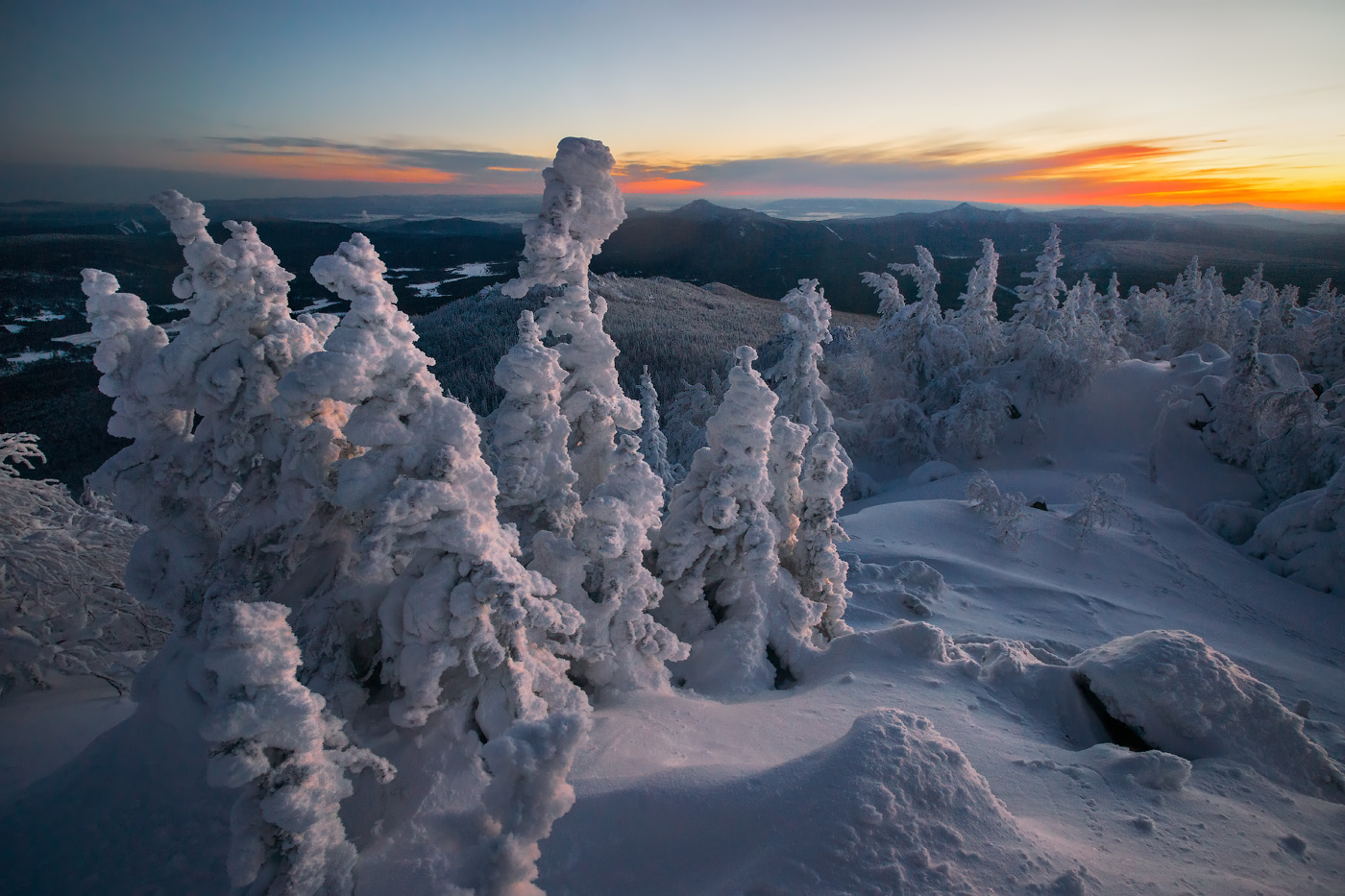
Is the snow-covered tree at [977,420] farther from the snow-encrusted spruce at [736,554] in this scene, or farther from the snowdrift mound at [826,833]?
the snowdrift mound at [826,833]

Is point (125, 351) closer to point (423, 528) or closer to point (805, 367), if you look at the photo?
point (423, 528)

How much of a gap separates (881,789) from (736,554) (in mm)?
4925

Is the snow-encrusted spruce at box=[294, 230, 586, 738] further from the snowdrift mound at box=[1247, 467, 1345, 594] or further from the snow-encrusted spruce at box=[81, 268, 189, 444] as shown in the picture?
the snowdrift mound at box=[1247, 467, 1345, 594]

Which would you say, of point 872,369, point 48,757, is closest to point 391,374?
point 48,757

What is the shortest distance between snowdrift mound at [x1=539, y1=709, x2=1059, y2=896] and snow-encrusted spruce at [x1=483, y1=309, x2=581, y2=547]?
414 centimetres

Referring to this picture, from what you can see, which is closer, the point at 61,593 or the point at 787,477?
the point at 61,593

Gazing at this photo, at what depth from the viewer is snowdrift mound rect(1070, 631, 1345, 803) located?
671 centimetres

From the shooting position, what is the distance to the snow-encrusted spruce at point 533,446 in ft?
26.0

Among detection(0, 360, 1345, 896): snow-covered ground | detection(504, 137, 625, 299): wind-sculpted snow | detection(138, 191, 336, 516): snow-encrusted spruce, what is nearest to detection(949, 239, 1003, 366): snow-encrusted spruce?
detection(0, 360, 1345, 896): snow-covered ground

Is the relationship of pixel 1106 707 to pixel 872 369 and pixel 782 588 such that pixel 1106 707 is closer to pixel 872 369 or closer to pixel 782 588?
pixel 782 588

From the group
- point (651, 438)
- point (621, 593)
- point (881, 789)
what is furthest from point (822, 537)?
point (651, 438)

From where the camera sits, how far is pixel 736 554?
374 inches

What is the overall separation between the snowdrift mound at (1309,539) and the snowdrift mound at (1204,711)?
12.8m

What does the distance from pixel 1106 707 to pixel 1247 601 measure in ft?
39.7
